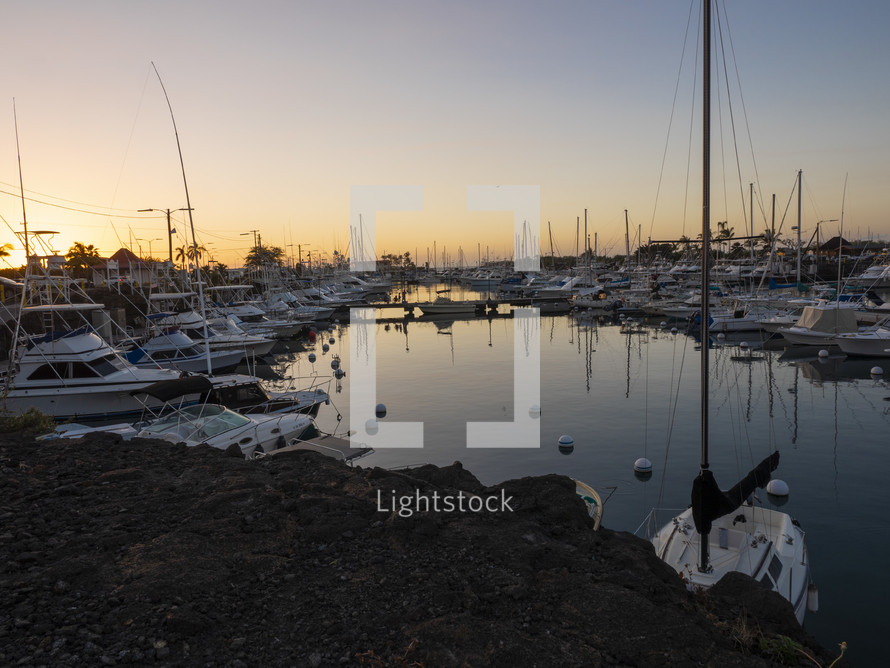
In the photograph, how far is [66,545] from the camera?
6246 millimetres

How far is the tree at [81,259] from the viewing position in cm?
5522

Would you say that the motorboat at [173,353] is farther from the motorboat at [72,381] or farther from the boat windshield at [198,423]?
the boat windshield at [198,423]

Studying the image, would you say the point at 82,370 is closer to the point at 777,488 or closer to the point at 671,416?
the point at 671,416

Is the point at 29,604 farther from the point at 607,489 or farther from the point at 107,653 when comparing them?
the point at 607,489

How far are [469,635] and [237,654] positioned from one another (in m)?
1.97

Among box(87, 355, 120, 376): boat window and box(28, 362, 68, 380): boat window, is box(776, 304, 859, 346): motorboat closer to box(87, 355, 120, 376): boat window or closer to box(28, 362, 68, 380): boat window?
box(87, 355, 120, 376): boat window

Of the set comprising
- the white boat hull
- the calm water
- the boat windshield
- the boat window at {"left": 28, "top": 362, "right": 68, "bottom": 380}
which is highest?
the boat window at {"left": 28, "top": 362, "right": 68, "bottom": 380}

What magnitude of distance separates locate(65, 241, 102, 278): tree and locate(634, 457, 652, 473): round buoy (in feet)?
165

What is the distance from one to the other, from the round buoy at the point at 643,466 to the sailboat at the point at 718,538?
19.6 feet

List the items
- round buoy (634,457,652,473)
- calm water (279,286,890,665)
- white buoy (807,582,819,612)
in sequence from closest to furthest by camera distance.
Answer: white buoy (807,582,819,612) < calm water (279,286,890,665) < round buoy (634,457,652,473)

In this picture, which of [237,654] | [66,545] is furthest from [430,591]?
[66,545]

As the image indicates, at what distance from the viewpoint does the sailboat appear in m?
9.57

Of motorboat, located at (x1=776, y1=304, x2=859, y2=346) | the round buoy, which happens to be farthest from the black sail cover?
motorboat, located at (x1=776, y1=304, x2=859, y2=346)

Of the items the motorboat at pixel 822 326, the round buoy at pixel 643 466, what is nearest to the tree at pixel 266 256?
the motorboat at pixel 822 326
